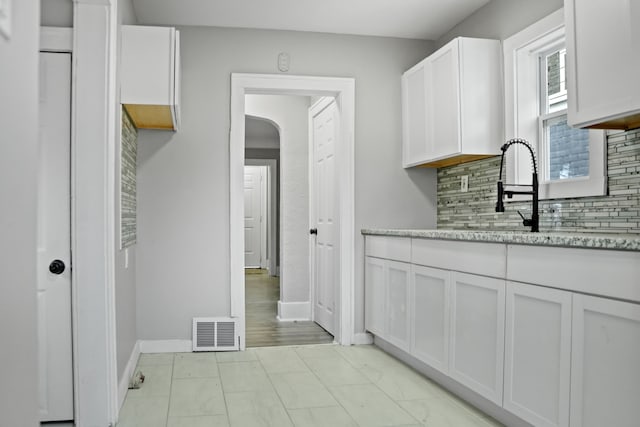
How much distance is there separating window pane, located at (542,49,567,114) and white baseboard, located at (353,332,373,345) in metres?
2.17

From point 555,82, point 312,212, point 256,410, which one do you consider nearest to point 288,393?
point 256,410

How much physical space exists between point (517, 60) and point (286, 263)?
320 centimetres

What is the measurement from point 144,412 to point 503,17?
3.24m

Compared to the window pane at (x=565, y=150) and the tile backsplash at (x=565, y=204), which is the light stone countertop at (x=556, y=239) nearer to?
the tile backsplash at (x=565, y=204)

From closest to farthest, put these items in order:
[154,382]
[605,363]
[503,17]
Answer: [605,363], [154,382], [503,17]

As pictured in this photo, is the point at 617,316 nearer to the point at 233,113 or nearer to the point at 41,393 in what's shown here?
the point at 41,393

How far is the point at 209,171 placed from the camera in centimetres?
440

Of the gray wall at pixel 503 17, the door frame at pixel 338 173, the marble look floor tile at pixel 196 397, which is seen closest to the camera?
the marble look floor tile at pixel 196 397

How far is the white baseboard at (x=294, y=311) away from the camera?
583 cm

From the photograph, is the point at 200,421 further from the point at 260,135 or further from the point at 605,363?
the point at 260,135

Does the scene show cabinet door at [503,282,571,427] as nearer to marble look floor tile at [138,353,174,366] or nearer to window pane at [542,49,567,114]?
window pane at [542,49,567,114]

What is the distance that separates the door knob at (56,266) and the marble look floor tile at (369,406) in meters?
1.60

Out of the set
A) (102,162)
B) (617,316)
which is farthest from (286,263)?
(617,316)

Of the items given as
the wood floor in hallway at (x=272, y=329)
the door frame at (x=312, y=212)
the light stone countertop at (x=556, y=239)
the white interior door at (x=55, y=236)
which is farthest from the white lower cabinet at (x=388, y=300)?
the white interior door at (x=55, y=236)
